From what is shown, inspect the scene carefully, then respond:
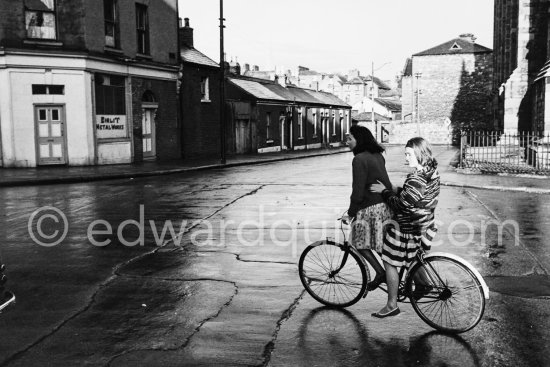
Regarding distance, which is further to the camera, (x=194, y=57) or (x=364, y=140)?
(x=194, y=57)

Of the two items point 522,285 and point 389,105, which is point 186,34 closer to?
point 522,285

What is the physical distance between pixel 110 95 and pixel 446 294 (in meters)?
23.0

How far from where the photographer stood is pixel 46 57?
23156 millimetres

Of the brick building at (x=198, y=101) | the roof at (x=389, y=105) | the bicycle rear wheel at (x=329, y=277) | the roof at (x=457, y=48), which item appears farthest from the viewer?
the roof at (x=389, y=105)

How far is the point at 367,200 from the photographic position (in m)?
A: 5.45

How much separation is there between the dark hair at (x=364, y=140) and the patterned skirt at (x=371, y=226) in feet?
1.80

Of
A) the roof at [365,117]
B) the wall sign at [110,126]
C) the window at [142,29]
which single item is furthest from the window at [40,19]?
the roof at [365,117]

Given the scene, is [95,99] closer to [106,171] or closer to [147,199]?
[106,171]

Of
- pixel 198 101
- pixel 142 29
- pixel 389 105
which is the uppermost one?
pixel 142 29

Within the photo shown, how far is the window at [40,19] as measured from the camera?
2309cm

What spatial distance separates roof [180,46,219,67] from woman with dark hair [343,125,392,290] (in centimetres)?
2714

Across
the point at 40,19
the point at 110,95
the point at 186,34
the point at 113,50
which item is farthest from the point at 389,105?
the point at 40,19

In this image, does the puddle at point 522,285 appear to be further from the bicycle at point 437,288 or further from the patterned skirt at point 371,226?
the patterned skirt at point 371,226

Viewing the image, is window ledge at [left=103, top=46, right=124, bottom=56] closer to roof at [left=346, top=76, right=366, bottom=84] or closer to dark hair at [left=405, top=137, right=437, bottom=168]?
dark hair at [left=405, top=137, right=437, bottom=168]
